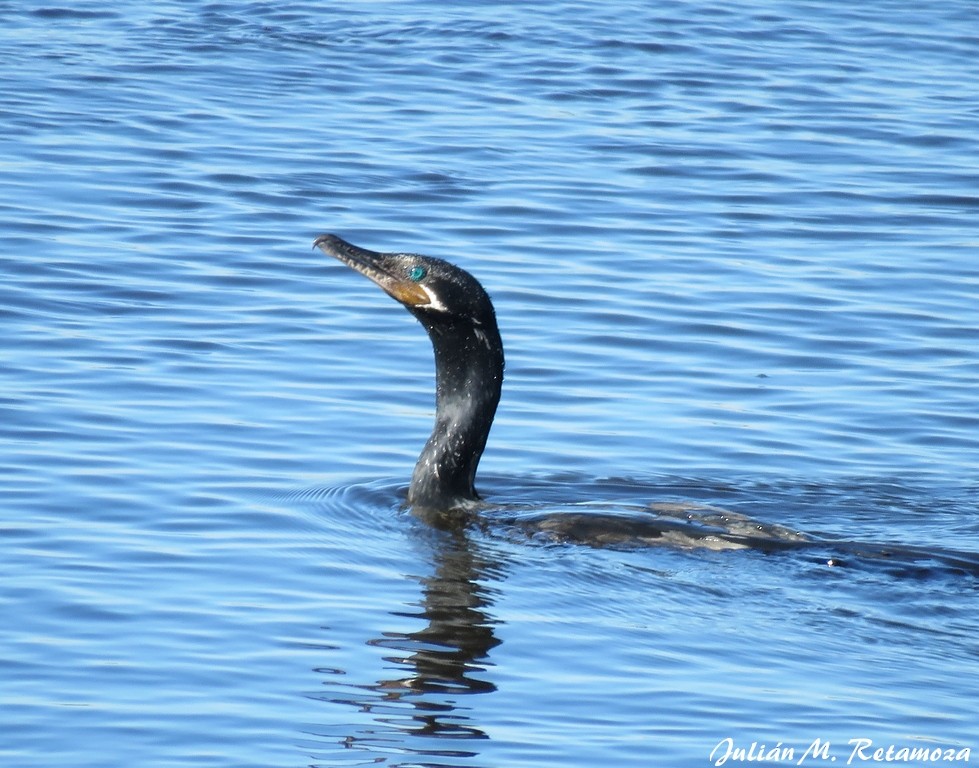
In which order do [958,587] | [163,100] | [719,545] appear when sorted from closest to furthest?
[958,587] → [719,545] → [163,100]

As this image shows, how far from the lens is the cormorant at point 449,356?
9.14m

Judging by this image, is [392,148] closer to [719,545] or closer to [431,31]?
[431,31]

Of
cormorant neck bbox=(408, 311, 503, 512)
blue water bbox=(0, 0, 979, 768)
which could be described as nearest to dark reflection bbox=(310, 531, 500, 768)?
blue water bbox=(0, 0, 979, 768)

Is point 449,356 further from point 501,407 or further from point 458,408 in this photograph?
point 501,407

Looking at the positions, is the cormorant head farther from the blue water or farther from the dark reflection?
the dark reflection

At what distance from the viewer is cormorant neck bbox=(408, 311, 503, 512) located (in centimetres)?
932

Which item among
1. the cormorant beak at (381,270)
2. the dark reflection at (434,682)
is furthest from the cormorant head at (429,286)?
the dark reflection at (434,682)

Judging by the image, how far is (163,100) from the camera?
19.8m

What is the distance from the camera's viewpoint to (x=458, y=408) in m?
9.52

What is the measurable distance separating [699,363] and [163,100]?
30.9ft

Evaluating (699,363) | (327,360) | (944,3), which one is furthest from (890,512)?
(944,3)

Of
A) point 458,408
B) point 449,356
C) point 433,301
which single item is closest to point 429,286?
point 433,301

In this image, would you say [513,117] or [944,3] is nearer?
[513,117]

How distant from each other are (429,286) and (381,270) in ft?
0.84
